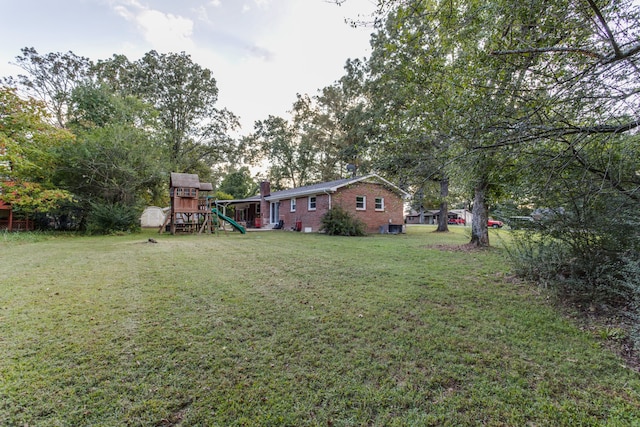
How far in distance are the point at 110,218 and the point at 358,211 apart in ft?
45.5

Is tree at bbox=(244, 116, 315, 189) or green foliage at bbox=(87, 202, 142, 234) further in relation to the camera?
tree at bbox=(244, 116, 315, 189)

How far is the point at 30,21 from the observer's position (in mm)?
9320

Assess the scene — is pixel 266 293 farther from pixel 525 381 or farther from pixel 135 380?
pixel 525 381

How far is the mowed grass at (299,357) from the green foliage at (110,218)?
38.4 feet

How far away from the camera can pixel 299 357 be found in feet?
8.08

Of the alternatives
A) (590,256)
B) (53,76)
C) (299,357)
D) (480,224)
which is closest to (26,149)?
(53,76)

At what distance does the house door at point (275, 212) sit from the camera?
72.6 ft

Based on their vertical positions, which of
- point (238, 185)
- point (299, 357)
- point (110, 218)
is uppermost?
point (238, 185)

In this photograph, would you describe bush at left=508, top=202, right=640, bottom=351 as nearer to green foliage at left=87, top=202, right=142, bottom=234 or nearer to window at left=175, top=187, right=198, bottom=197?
window at left=175, top=187, right=198, bottom=197

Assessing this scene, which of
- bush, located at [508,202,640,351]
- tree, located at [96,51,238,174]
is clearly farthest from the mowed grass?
tree, located at [96,51,238,174]

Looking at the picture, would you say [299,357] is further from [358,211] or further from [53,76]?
[53,76]

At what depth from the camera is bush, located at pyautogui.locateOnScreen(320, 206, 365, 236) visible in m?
14.9

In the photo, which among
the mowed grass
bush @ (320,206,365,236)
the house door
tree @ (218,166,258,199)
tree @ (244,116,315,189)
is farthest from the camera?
tree @ (218,166,258,199)

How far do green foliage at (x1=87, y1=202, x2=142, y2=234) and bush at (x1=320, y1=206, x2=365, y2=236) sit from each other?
35.7ft
